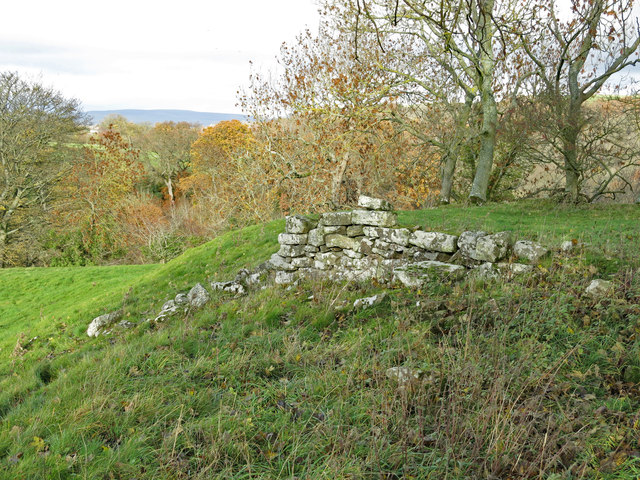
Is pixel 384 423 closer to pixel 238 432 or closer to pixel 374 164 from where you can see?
pixel 238 432

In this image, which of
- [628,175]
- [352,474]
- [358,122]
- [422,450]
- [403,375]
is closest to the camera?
[352,474]

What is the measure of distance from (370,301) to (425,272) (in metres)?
→ 1.08

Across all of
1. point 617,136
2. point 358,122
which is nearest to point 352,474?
point 617,136

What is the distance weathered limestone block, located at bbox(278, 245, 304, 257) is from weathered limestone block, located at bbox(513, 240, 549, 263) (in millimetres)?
4346

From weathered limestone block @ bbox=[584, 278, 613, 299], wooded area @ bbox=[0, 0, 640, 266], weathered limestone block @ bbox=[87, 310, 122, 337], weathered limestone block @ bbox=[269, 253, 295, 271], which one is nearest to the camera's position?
weathered limestone block @ bbox=[584, 278, 613, 299]

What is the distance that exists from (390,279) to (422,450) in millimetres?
3694

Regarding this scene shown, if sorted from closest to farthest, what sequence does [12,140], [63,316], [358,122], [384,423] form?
[384,423], [63,316], [358,122], [12,140]

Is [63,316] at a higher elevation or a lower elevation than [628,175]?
lower

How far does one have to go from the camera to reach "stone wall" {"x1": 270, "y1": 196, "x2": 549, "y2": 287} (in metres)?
5.75

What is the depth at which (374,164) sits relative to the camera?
19047 millimetres

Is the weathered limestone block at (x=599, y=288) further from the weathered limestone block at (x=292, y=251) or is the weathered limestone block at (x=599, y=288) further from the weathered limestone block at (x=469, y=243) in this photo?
the weathered limestone block at (x=292, y=251)

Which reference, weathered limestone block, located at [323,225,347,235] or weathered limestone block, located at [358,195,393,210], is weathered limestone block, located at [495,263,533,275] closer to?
weathered limestone block, located at [358,195,393,210]

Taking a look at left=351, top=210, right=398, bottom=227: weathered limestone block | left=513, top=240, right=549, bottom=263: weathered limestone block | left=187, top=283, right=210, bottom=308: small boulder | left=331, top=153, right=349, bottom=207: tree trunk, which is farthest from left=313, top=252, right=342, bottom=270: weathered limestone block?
left=331, top=153, right=349, bottom=207: tree trunk

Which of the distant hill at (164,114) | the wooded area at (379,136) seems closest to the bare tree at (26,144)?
the wooded area at (379,136)
